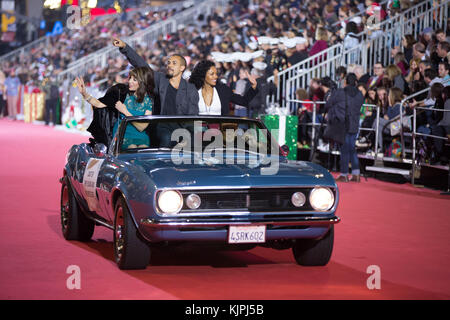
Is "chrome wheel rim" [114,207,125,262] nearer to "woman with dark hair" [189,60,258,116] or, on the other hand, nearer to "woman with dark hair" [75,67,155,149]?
"woman with dark hair" [75,67,155,149]

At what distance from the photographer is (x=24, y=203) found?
40.7 ft

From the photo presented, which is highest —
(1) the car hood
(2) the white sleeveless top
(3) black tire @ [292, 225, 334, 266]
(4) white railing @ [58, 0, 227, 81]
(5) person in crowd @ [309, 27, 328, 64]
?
(4) white railing @ [58, 0, 227, 81]

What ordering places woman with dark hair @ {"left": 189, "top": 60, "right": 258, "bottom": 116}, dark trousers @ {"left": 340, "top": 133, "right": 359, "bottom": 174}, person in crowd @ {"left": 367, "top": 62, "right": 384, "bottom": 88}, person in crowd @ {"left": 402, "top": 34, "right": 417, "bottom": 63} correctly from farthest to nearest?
person in crowd @ {"left": 402, "top": 34, "right": 417, "bottom": 63}, person in crowd @ {"left": 367, "top": 62, "right": 384, "bottom": 88}, dark trousers @ {"left": 340, "top": 133, "right": 359, "bottom": 174}, woman with dark hair @ {"left": 189, "top": 60, "right": 258, "bottom": 116}

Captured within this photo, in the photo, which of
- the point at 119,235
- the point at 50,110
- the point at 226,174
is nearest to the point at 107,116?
the point at 119,235

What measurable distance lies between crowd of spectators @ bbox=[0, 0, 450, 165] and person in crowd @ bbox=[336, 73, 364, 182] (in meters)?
1.18

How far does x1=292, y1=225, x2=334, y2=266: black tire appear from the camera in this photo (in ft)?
25.1

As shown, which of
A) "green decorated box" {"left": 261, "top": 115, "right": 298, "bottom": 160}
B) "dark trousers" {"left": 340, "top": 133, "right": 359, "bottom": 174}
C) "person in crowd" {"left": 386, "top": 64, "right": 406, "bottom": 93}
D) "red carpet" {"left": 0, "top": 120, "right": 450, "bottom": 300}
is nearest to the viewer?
"red carpet" {"left": 0, "top": 120, "right": 450, "bottom": 300}

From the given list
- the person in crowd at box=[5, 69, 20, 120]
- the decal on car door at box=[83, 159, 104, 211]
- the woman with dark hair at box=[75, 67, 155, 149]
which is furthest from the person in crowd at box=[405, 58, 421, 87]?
the person in crowd at box=[5, 69, 20, 120]

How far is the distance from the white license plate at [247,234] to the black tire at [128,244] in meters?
0.74

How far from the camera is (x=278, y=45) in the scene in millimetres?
22891

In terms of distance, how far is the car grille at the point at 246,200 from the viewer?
708 cm

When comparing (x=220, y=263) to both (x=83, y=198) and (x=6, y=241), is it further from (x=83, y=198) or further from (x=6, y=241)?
(x=6, y=241)

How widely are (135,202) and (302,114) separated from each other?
42.8 feet
